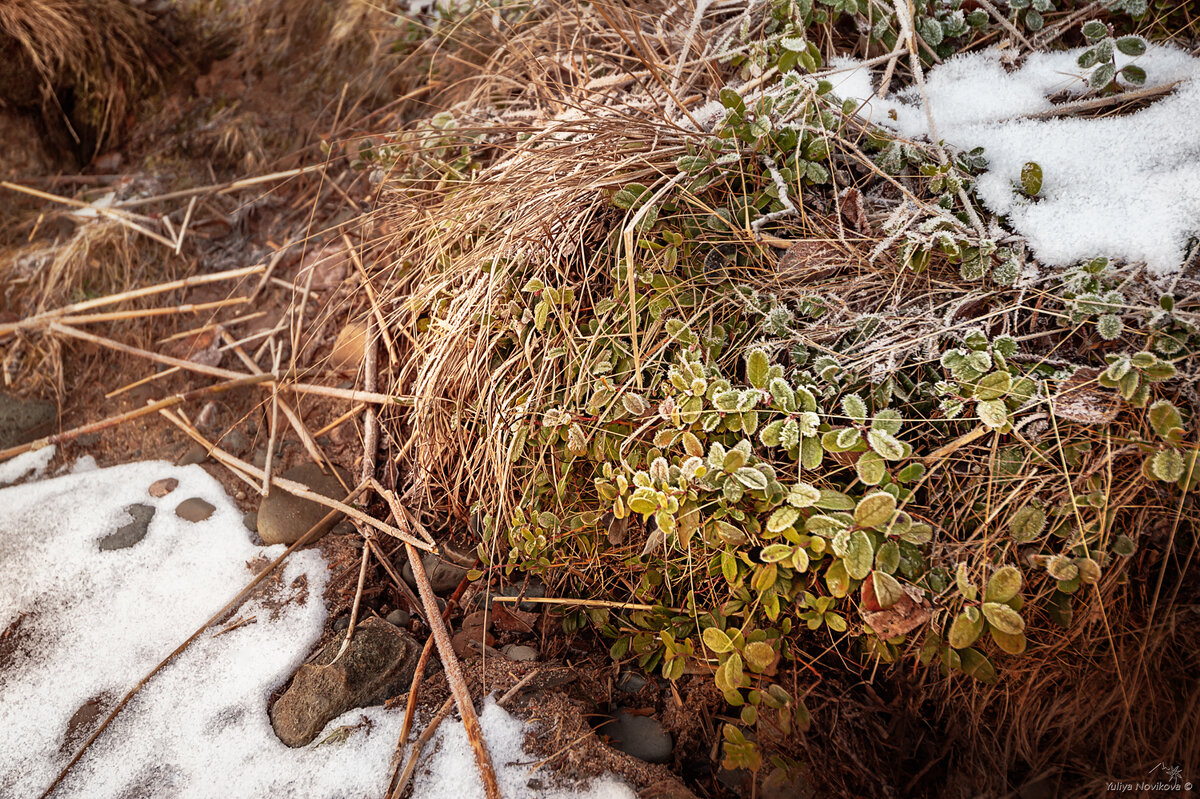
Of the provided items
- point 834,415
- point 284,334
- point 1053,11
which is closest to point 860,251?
point 834,415

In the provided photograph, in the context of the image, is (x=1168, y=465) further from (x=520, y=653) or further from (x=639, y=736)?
(x=520, y=653)

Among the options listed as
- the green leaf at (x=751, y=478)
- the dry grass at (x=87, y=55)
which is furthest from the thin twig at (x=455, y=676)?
the dry grass at (x=87, y=55)

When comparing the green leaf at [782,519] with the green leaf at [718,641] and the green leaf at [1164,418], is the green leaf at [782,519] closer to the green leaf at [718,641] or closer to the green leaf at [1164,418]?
the green leaf at [718,641]

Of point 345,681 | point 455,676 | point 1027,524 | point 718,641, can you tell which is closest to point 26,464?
point 345,681

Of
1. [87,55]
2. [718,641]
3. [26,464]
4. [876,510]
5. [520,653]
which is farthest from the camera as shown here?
[87,55]

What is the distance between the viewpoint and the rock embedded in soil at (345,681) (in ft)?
4.78

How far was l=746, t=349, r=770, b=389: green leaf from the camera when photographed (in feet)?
4.40

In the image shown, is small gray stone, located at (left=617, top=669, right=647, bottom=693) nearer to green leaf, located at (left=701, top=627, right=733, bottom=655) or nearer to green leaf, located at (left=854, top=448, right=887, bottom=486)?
green leaf, located at (left=701, top=627, right=733, bottom=655)

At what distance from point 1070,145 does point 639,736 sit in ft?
5.31

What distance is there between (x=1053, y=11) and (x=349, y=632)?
231 centimetres

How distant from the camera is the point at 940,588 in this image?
1.19 meters

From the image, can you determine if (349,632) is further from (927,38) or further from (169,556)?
(927,38)

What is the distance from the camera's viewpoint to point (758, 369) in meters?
1.35

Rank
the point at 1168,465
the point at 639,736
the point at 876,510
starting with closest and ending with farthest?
the point at 1168,465 → the point at 876,510 → the point at 639,736
